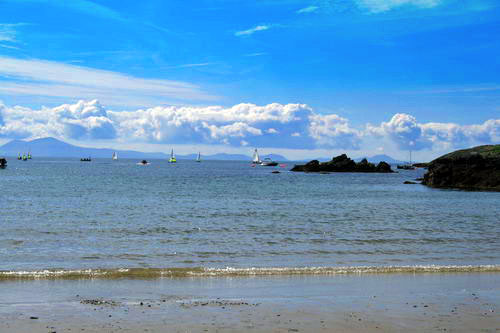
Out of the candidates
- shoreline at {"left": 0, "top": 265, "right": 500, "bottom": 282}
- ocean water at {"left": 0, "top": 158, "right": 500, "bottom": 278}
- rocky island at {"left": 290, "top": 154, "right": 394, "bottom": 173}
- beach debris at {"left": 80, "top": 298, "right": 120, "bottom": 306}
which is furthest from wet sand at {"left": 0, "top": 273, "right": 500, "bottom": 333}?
rocky island at {"left": 290, "top": 154, "right": 394, "bottom": 173}

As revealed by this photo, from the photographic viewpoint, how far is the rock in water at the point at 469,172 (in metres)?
90.1

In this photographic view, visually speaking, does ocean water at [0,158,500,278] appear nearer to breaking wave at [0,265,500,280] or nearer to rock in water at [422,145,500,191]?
breaking wave at [0,265,500,280]

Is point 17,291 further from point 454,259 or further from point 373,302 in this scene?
point 454,259

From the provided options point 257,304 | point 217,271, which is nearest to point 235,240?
point 217,271

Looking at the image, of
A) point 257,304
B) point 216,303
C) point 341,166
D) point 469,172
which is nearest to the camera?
point 257,304

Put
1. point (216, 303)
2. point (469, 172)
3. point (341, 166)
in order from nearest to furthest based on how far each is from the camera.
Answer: point (216, 303) < point (469, 172) < point (341, 166)

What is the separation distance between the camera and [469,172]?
309 feet

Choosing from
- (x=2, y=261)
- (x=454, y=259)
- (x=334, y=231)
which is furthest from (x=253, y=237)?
(x=2, y=261)

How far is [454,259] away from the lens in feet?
77.5

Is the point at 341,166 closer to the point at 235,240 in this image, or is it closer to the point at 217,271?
the point at 235,240

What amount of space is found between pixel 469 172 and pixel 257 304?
8940cm

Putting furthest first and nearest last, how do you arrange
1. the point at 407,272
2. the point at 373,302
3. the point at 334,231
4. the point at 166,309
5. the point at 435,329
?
1. the point at 334,231
2. the point at 407,272
3. the point at 373,302
4. the point at 166,309
5. the point at 435,329

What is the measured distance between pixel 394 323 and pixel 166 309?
19.5 feet

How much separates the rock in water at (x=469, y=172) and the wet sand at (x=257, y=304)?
7789 centimetres
